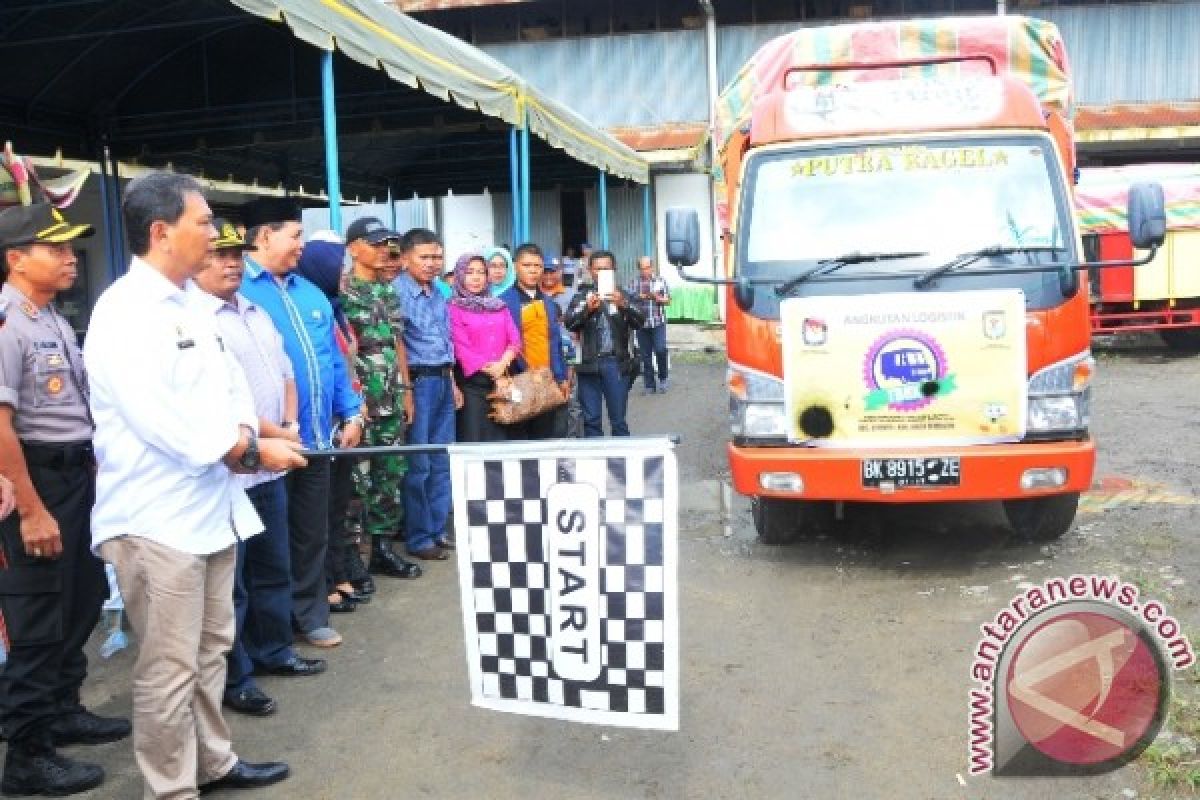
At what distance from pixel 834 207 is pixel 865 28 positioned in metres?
1.68

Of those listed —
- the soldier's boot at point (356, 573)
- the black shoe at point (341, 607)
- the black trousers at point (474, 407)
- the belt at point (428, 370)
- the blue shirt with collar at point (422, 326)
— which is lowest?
the black shoe at point (341, 607)

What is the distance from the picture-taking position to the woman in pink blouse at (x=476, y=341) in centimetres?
645

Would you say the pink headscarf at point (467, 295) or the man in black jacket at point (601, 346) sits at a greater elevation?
the pink headscarf at point (467, 295)

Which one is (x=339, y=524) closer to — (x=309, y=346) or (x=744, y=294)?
(x=309, y=346)

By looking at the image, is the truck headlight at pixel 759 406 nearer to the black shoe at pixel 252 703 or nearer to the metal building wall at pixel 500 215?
the black shoe at pixel 252 703

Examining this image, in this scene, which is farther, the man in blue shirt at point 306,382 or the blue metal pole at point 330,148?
the blue metal pole at point 330,148

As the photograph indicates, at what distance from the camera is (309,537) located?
15.0 feet

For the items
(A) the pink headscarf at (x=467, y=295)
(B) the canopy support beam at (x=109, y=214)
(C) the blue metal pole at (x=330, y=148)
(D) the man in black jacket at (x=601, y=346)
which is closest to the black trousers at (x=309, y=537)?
(A) the pink headscarf at (x=467, y=295)

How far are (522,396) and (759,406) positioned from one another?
1719 mm

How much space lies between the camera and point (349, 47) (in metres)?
6.12

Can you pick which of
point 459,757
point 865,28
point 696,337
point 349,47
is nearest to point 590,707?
point 459,757

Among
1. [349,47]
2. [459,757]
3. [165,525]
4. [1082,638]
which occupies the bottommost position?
[459,757]

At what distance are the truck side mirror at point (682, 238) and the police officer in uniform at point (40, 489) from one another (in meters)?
3.14

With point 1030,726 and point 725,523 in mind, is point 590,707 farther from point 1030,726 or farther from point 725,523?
point 725,523
